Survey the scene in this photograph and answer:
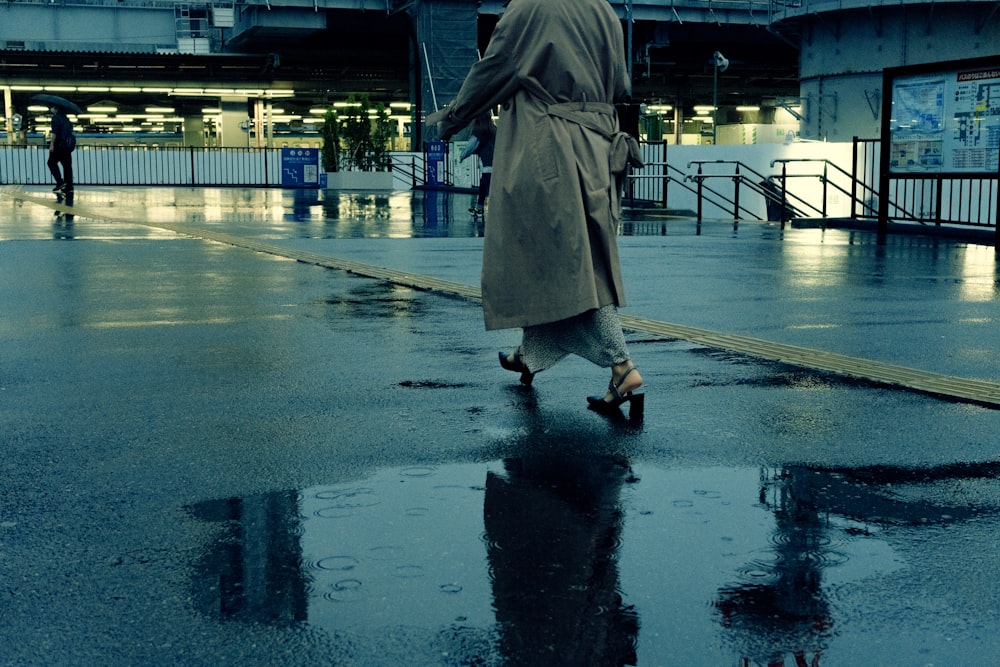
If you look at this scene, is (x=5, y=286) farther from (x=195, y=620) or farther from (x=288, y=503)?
(x=195, y=620)

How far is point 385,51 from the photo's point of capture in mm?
52312

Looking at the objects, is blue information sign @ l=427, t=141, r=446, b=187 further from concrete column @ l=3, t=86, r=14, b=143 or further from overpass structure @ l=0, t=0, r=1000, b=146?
concrete column @ l=3, t=86, r=14, b=143

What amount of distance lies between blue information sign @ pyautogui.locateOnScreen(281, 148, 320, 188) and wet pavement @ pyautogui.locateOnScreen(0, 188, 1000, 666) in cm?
3368

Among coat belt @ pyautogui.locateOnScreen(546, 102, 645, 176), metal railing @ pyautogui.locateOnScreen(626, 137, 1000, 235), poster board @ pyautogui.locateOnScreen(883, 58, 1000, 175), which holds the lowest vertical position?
metal railing @ pyautogui.locateOnScreen(626, 137, 1000, 235)

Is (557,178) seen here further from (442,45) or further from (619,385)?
(442,45)

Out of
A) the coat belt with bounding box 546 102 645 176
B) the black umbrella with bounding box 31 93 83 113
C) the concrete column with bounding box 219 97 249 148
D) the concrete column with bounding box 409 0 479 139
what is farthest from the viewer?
the concrete column with bounding box 219 97 249 148

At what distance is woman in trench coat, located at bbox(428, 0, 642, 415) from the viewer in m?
5.16

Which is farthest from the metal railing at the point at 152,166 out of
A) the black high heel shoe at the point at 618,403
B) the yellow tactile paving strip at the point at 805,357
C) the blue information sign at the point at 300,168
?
the black high heel shoe at the point at 618,403

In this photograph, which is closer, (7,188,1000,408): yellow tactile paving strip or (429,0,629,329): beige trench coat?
(429,0,629,329): beige trench coat

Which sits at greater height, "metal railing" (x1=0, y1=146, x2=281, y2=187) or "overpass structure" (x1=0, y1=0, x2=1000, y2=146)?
"overpass structure" (x1=0, y1=0, x2=1000, y2=146)

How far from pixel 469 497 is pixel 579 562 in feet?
2.24

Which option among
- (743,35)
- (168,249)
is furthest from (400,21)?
(168,249)

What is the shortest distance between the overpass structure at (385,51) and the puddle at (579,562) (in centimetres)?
3498

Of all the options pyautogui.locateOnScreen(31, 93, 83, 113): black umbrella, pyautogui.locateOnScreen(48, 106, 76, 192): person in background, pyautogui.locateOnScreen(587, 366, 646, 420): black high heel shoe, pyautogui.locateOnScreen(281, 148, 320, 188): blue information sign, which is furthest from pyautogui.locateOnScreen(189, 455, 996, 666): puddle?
pyautogui.locateOnScreen(281, 148, 320, 188): blue information sign
